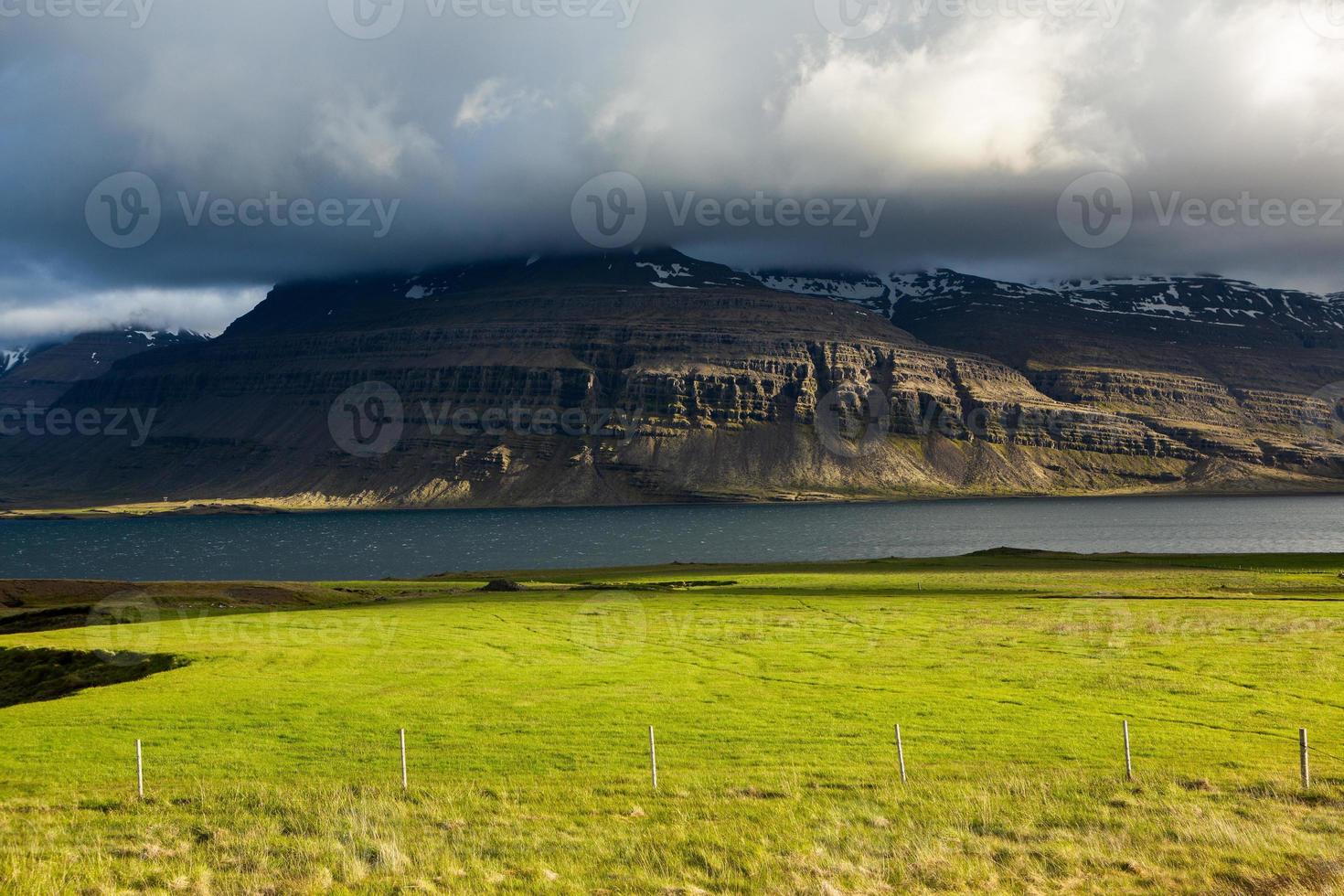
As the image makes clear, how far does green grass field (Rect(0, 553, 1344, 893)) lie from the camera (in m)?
22.1

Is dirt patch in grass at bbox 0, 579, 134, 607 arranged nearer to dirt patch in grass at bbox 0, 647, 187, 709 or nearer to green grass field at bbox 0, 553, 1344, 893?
green grass field at bbox 0, 553, 1344, 893

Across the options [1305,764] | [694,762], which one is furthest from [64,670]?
[1305,764]

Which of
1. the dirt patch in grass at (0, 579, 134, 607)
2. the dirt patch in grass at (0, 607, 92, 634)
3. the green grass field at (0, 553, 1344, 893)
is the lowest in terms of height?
the green grass field at (0, 553, 1344, 893)

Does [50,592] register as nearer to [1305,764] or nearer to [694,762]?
[694,762]

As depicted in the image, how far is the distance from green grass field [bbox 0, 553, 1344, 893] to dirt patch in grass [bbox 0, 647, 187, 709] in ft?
4.45

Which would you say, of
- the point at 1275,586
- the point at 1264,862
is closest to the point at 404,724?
the point at 1264,862

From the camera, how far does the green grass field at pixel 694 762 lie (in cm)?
2214

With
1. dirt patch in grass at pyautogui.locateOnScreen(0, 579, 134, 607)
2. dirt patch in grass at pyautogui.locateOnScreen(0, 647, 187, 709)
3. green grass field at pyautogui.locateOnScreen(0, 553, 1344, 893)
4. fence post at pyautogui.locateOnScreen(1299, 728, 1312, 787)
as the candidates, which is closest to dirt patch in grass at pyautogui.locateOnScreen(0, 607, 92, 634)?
green grass field at pyautogui.locateOnScreen(0, 553, 1344, 893)

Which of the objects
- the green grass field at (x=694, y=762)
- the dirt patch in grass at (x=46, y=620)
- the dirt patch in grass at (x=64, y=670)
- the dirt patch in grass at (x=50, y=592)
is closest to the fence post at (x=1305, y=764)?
the green grass field at (x=694, y=762)

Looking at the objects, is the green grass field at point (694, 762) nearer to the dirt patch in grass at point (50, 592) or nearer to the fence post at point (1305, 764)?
the fence post at point (1305, 764)

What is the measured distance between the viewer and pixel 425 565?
6299 inches

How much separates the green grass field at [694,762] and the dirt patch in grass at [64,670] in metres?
1.36

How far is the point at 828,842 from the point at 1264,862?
8997mm

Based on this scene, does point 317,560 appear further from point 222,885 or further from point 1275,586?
point 222,885
